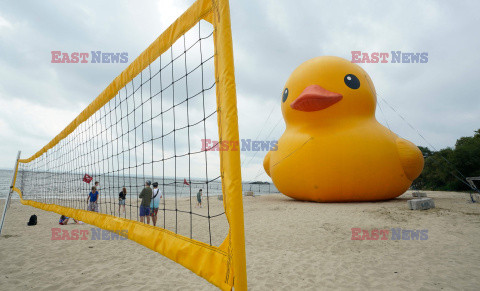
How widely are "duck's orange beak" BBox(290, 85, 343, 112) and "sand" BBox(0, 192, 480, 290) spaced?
3.28 meters

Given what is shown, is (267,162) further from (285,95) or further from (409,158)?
(409,158)

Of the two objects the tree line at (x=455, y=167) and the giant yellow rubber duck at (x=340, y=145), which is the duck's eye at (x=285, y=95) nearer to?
the giant yellow rubber duck at (x=340, y=145)

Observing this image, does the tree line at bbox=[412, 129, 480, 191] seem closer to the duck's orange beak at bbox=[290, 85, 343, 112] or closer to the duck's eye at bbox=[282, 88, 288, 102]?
the duck's orange beak at bbox=[290, 85, 343, 112]

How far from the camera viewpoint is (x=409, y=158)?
727 centimetres

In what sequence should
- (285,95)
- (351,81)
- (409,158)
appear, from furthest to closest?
(285,95), (351,81), (409,158)

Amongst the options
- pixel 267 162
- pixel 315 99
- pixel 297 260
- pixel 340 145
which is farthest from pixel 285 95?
pixel 297 260

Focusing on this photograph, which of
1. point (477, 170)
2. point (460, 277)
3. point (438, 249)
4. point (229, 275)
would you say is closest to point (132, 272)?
point (229, 275)

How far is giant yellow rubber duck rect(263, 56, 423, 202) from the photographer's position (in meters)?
7.17

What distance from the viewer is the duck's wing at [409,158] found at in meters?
7.28

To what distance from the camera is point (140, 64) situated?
285 cm

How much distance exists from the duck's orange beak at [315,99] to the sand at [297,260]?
3.28 meters

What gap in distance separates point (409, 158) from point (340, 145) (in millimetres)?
2036

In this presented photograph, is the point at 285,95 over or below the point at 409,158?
over

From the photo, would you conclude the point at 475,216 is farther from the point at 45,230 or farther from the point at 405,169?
the point at 45,230
